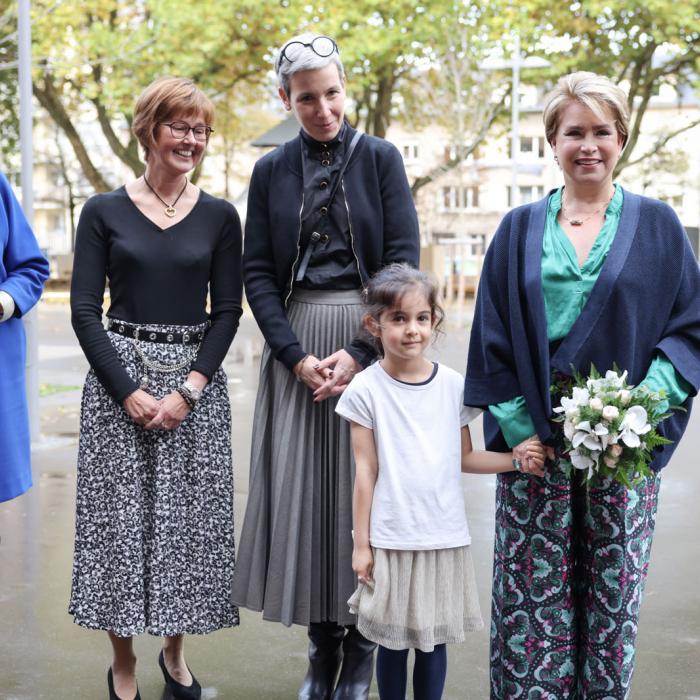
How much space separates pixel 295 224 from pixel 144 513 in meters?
1.09

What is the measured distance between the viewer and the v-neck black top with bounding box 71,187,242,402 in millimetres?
3477

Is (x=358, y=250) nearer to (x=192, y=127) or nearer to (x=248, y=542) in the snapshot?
(x=192, y=127)

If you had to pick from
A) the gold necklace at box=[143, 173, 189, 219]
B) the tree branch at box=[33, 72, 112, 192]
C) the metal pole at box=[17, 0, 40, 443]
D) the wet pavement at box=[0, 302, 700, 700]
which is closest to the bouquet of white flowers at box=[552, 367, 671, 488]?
the wet pavement at box=[0, 302, 700, 700]

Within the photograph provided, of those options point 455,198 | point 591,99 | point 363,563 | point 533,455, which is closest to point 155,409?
point 363,563

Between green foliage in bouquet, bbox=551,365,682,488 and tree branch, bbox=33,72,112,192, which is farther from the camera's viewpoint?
tree branch, bbox=33,72,112,192

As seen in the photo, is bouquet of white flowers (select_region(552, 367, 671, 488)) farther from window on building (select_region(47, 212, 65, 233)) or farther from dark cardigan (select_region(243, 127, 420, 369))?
window on building (select_region(47, 212, 65, 233))

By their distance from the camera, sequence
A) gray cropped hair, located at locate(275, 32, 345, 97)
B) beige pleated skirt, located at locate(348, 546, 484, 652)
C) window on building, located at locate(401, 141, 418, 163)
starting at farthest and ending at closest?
window on building, located at locate(401, 141, 418, 163) < gray cropped hair, located at locate(275, 32, 345, 97) < beige pleated skirt, located at locate(348, 546, 484, 652)

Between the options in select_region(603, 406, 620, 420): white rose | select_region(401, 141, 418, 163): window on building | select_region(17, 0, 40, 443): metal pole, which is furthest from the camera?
select_region(401, 141, 418, 163): window on building

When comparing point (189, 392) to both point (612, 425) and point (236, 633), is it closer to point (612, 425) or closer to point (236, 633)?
point (236, 633)

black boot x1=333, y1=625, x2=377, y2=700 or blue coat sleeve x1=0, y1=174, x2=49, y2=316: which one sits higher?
blue coat sleeve x1=0, y1=174, x2=49, y2=316

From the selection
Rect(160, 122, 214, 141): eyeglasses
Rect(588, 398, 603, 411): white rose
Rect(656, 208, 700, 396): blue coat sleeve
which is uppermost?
Rect(160, 122, 214, 141): eyeglasses

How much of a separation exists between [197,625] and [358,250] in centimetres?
137

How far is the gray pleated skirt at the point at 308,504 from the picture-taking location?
3.56 m

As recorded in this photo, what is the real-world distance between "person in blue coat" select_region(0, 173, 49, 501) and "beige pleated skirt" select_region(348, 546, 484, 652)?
4.09 feet
